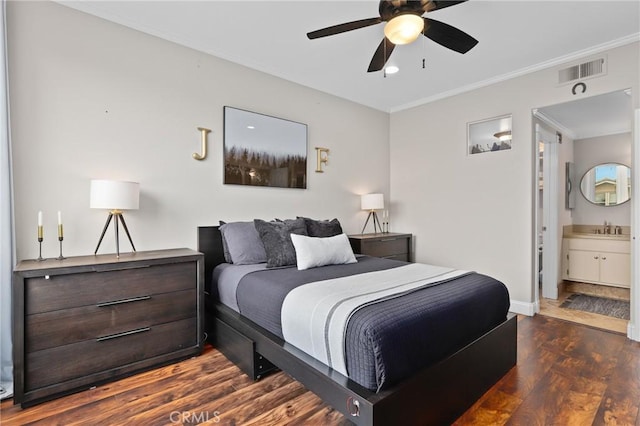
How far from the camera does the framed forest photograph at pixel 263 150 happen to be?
330 cm

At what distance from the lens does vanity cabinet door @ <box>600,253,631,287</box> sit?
4.39 meters

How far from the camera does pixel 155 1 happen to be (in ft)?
8.02

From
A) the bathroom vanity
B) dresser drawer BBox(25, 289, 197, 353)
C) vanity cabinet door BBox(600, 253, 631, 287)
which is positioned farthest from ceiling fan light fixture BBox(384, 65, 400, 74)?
vanity cabinet door BBox(600, 253, 631, 287)

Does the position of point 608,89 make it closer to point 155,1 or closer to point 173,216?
point 155,1

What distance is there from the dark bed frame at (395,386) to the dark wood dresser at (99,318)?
373 millimetres

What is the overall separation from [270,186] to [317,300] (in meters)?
2.07

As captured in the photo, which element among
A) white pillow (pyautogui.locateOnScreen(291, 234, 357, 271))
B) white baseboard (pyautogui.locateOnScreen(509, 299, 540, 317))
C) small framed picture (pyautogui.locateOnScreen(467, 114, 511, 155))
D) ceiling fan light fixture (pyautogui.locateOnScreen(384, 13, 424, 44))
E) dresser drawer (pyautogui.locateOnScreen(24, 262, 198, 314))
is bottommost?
white baseboard (pyautogui.locateOnScreen(509, 299, 540, 317))

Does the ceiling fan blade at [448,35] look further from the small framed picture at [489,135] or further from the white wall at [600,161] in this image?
the white wall at [600,161]

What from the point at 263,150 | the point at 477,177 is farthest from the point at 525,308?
the point at 263,150

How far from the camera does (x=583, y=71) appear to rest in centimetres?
317

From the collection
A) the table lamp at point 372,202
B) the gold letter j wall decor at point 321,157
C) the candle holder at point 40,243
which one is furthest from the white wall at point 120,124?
the table lamp at point 372,202

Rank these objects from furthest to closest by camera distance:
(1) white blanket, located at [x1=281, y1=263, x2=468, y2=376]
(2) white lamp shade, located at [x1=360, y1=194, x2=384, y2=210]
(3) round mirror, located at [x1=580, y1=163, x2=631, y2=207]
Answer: (3) round mirror, located at [x1=580, y1=163, x2=631, y2=207], (2) white lamp shade, located at [x1=360, y1=194, x2=384, y2=210], (1) white blanket, located at [x1=281, y1=263, x2=468, y2=376]

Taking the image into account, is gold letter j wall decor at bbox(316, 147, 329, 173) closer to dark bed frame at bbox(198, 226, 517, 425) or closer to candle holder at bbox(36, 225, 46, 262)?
dark bed frame at bbox(198, 226, 517, 425)

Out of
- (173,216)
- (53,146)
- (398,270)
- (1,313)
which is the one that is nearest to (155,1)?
(53,146)
